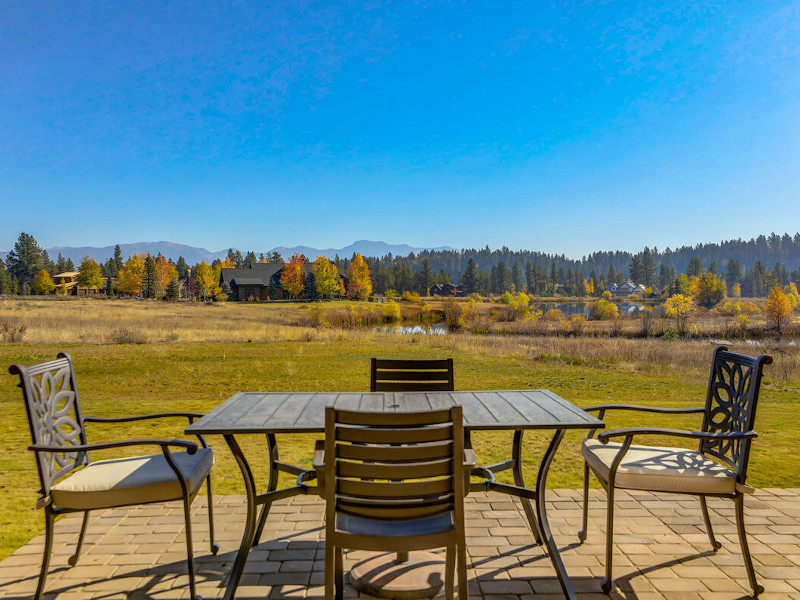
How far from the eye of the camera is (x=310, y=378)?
9961mm

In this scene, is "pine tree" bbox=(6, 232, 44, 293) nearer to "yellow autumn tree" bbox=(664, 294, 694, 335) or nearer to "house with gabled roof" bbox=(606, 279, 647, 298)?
"yellow autumn tree" bbox=(664, 294, 694, 335)

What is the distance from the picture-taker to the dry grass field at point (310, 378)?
4.40 metres

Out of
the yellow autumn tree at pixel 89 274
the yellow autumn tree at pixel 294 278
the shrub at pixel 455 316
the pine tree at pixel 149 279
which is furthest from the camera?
the yellow autumn tree at pixel 89 274

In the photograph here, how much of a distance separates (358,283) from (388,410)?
59892 millimetres

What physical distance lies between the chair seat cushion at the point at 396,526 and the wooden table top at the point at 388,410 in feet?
1.40

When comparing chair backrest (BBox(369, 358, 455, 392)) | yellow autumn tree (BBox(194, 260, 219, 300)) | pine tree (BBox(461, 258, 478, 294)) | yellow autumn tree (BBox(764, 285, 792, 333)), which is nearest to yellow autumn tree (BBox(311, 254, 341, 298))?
yellow autumn tree (BBox(194, 260, 219, 300))

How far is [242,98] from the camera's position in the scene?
17219 millimetres

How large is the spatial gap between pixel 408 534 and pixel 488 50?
1282 centimetres

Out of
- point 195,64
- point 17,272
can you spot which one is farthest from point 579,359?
point 17,272

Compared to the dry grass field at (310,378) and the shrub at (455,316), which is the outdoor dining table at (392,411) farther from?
the shrub at (455,316)

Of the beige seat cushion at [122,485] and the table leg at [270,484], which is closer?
the beige seat cushion at [122,485]

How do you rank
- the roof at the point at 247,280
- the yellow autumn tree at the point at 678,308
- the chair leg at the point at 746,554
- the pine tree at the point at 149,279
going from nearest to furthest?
the chair leg at the point at 746,554
the yellow autumn tree at the point at 678,308
the pine tree at the point at 149,279
the roof at the point at 247,280

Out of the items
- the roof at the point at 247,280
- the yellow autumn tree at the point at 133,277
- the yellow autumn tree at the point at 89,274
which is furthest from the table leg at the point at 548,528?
the yellow autumn tree at the point at 89,274

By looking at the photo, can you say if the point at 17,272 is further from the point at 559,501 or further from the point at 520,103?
the point at 559,501
